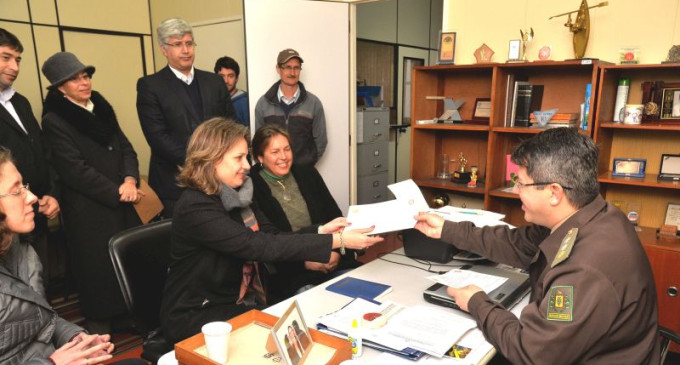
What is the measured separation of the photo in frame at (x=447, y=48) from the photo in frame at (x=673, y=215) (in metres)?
1.70

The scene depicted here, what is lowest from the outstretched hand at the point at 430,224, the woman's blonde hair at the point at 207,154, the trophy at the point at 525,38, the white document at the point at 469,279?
the white document at the point at 469,279

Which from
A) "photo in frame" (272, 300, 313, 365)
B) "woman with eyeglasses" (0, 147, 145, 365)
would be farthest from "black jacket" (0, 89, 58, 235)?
"photo in frame" (272, 300, 313, 365)

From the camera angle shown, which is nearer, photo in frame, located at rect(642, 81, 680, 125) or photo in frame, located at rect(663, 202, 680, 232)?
photo in frame, located at rect(642, 81, 680, 125)

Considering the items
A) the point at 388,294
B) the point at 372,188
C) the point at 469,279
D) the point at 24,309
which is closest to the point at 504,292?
the point at 469,279

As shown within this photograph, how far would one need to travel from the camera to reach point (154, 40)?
16.0ft

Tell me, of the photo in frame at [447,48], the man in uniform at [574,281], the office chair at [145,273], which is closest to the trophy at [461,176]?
the photo in frame at [447,48]

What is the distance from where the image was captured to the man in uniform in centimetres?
119

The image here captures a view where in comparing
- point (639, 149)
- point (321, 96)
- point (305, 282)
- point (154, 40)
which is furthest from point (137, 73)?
point (639, 149)

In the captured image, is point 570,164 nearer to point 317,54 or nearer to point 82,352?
point 82,352

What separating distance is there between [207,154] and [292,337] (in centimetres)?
88

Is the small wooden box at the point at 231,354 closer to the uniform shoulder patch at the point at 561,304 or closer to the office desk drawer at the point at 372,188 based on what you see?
the uniform shoulder patch at the point at 561,304

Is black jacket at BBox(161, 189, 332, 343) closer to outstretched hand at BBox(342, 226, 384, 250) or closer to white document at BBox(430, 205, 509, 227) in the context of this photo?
outstretched hand at BBox(342, 226, 384, 250)

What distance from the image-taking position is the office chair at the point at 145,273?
167 centimetres

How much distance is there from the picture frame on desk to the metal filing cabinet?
2461 mm
